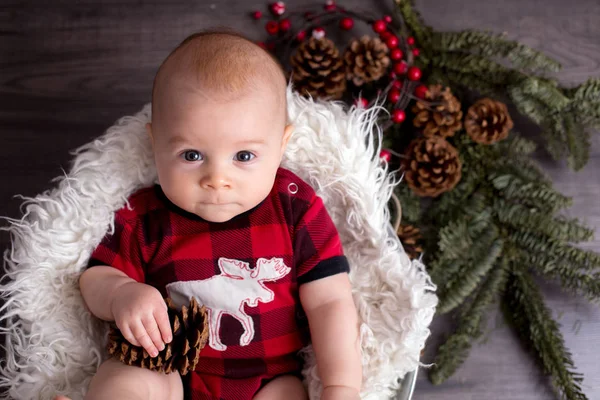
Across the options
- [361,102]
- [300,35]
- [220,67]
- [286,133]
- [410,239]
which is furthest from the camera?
[300,35]

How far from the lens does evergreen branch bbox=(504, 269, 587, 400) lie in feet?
3.93

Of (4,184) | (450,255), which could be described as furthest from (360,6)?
(4,184)

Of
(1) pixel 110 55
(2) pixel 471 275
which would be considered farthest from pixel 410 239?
(1) pixel 110 55

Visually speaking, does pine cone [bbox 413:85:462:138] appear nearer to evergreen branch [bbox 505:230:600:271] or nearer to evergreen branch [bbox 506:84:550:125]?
evergreen branch [bbox 506:84:550:125]

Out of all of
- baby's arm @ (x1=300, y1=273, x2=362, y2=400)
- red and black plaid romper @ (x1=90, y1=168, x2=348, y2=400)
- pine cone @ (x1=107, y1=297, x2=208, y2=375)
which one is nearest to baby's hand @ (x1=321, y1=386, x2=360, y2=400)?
baby's arm @ (x1=300, y1=273, x2=362, y2=400)

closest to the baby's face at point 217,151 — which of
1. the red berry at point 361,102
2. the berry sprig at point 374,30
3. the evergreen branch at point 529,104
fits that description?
the red berry at point 361,102

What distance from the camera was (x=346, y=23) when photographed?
1419 mm

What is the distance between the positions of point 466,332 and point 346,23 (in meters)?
0.79

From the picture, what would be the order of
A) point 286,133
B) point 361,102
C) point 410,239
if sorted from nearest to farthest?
1. point 286,133
2. point 361,102
3. point 410,239

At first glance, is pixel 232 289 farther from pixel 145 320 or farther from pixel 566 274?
pixel 566 274

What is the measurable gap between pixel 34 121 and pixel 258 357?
0.85m

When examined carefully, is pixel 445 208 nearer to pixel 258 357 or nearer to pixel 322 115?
pixel 322 115

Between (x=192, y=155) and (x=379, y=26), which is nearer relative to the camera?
(x=192, y=155)

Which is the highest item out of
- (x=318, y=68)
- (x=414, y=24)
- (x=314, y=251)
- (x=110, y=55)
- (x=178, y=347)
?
(x=414, y=24)
